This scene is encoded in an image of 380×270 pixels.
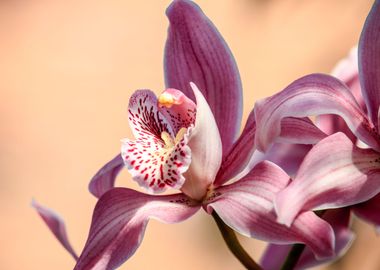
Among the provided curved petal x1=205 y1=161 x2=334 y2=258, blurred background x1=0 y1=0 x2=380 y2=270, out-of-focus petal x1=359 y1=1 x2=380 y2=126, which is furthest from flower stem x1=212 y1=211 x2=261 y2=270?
blurred background x1=0 y1=0 x2=380 y2=270

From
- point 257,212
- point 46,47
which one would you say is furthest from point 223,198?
point 46,47

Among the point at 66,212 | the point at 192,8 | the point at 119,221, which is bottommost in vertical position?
the point at 66,212

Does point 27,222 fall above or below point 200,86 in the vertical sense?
below

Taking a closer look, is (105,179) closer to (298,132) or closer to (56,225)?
(56,225)

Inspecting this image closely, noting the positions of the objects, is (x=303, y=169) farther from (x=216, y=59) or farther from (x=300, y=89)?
(x=216, y=59)

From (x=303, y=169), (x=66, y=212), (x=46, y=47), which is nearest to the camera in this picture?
(x=303, y=169)

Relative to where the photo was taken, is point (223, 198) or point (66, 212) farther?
point (66, 212)

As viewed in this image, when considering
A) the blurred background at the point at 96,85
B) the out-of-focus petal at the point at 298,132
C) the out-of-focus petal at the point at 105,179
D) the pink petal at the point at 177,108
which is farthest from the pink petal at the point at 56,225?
the blurred background at the point at 96,85
